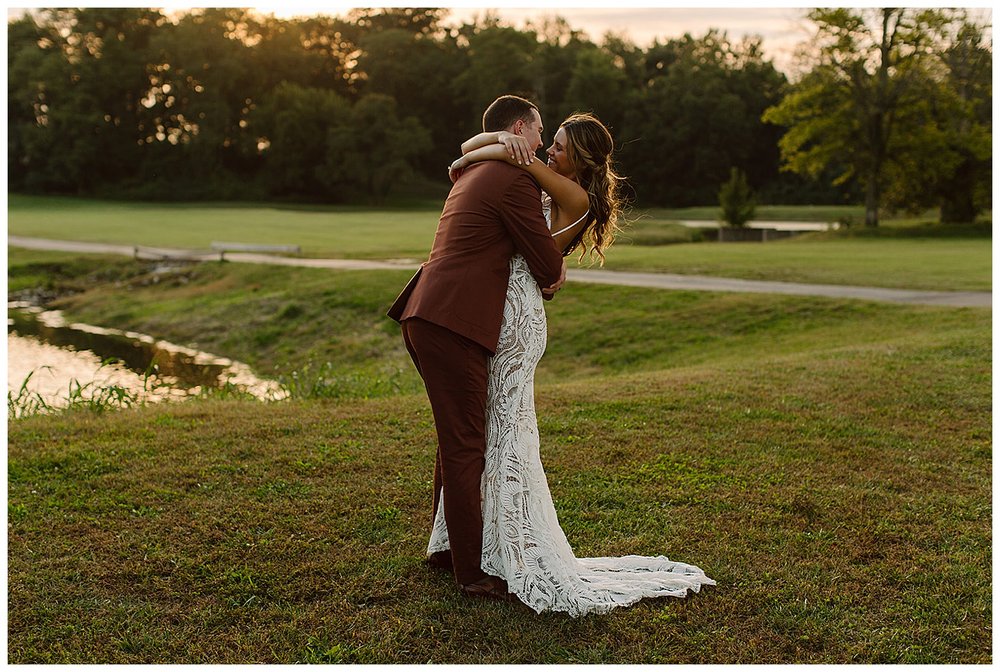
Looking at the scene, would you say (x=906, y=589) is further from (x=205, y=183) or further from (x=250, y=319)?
(x=205, y=183)

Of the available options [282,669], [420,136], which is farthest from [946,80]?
[282,669]

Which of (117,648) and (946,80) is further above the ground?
(946,80)

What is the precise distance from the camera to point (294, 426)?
7.04 m

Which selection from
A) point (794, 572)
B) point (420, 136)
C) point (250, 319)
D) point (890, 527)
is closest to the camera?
point (794, 572)

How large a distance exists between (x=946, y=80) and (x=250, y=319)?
108ft

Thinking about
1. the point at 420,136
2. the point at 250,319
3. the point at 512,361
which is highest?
the point at 420,136

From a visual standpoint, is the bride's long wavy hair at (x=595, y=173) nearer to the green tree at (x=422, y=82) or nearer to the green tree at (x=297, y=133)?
the green tree at (x=297, y=133)

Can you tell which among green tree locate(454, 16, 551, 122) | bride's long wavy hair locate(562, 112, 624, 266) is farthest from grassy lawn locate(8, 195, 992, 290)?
green tree locate(454, 16, 551, 122)

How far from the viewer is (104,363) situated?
12805 mm

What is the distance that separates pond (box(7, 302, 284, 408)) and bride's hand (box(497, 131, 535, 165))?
7490 mm

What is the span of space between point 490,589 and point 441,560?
16.7 inches

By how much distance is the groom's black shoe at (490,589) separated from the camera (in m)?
4.18

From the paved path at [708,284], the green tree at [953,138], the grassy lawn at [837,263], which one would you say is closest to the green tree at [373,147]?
the green tree at [953,138]

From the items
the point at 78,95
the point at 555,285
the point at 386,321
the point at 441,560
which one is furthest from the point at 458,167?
the point at 78,95
